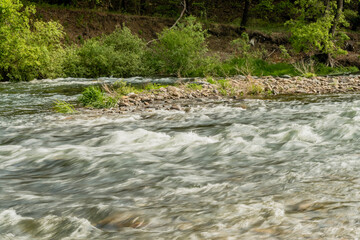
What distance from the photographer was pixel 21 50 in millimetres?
20391

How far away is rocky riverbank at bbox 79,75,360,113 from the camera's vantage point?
38.1 feet

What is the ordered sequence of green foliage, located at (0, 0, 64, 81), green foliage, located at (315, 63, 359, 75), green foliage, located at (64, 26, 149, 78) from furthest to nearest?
green foliage, located at (315, 63, 359, 75), green foliage, located at (64, 26, 149, 78), green foliage, located at (0, 0, 64, 81)

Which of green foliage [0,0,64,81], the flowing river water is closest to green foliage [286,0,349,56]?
green foliage [0,0,64,81]

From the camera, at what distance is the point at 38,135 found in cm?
765

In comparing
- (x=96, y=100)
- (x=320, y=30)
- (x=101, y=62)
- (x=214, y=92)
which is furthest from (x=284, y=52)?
(x=96, y=100)

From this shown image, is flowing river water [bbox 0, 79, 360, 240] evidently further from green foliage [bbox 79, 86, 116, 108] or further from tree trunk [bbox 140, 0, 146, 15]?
tree trunk [bbox 140, 0, 146, 15]

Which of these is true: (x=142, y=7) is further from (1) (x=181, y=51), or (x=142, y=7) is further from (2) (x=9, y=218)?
(2) (x=9, y=218)

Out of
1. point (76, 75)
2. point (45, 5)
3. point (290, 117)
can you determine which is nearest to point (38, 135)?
point (290, 117)

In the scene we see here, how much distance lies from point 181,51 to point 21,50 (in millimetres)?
8382

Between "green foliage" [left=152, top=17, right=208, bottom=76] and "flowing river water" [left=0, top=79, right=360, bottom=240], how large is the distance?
14.8 metres

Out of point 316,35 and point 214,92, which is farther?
point 316,35

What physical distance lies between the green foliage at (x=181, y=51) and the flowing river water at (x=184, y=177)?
1478cm

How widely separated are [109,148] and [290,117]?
4.23 m

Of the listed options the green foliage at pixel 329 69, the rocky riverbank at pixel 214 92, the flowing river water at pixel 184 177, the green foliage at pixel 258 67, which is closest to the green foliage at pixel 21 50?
the rocky riverbank at pixel 214 92
